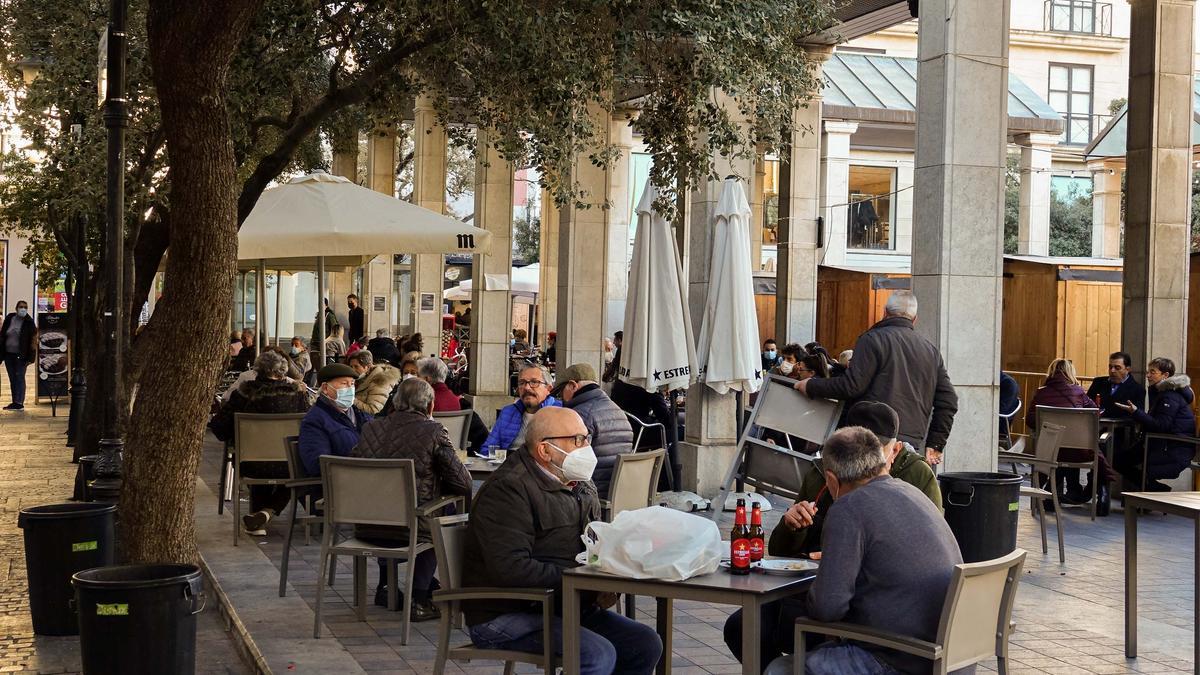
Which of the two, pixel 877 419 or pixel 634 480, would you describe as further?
pixel 634 480

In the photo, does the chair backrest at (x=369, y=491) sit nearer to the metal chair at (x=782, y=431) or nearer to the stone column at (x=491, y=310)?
the metal chair at (x=782, y=431)

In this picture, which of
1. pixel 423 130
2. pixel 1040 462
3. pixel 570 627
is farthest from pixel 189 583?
pixel 423 130

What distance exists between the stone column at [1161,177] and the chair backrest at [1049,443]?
4.41m

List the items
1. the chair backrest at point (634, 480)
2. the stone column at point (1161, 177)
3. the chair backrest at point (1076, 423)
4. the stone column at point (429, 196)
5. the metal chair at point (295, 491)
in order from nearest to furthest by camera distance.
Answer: the chair backrest at point (634, 480) → the metal chair at point (295, 491) → the chair backrest at point (1076, 423) → the stone column at point (1161, 177) → the stone column at point (429, 196)

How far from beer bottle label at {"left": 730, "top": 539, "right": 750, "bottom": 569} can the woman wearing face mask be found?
76.7 ft

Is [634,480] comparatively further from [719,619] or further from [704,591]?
[704,591]

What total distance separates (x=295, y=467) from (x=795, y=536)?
4186 mm

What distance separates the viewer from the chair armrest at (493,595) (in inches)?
195

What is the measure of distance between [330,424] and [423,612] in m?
1.77

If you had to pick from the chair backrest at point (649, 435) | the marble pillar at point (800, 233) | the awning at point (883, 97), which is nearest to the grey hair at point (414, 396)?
the chair backrest at point (649, 435)

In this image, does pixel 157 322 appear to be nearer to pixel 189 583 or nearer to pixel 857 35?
pixel 189 583

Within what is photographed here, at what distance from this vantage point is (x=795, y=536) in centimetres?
569

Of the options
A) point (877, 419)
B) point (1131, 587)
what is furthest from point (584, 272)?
point (877, 419)

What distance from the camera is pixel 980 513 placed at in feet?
25.2
